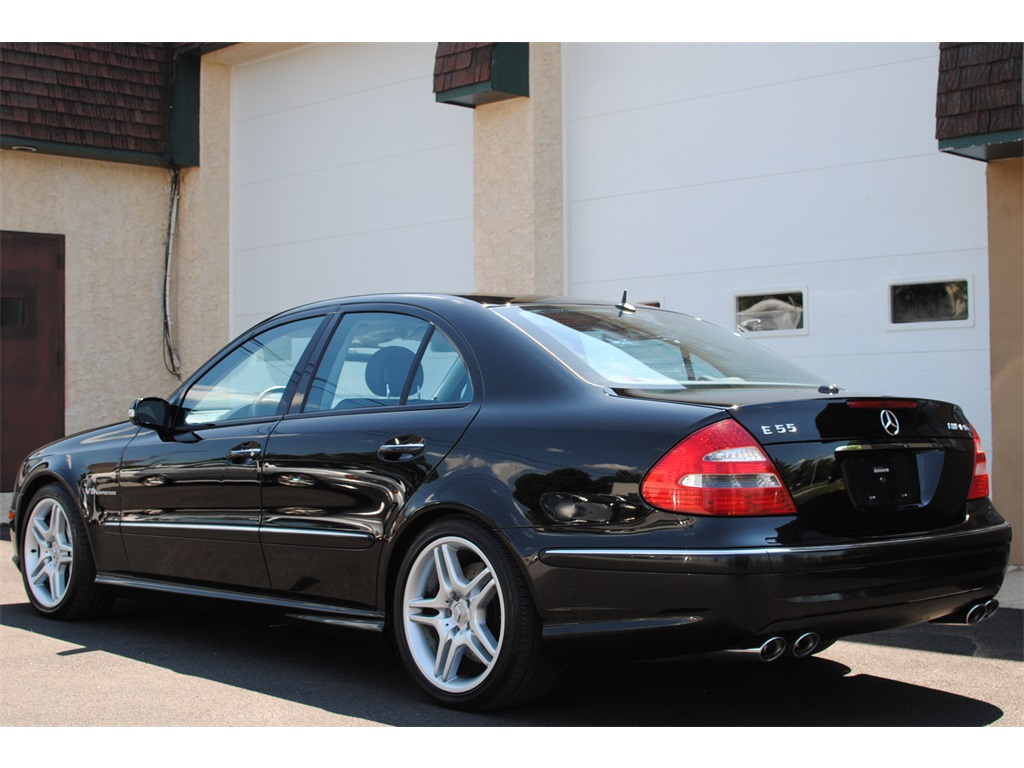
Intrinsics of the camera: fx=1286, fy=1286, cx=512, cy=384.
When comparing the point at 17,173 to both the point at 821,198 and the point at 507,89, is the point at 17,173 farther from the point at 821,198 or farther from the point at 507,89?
the point at 821,198

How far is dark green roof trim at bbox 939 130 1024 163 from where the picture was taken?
24.4 feet

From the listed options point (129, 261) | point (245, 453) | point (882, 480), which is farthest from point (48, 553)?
point (129, 261)

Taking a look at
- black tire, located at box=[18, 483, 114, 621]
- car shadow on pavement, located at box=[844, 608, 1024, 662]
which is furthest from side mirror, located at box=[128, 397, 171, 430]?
car shadow on pavement, located at box=[844, 608, 1024, 662]

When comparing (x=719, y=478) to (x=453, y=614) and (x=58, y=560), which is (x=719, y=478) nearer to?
(x=453, y=614)

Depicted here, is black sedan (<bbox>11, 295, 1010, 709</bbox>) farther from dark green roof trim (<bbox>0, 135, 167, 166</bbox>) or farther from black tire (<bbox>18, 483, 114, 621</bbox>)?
dark green roof trim (<bbox>0, 135, 167, 166</bbox>)

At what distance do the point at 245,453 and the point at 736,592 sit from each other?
234cm

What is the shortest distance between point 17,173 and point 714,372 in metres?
10.8

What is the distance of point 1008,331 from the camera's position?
7.98m

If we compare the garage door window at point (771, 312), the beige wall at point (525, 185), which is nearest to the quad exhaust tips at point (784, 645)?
the garage door window at point (771, 312)

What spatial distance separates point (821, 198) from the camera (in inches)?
358

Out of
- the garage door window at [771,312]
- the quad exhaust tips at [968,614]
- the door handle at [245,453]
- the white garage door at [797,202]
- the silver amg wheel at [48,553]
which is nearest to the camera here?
the quad exhaust tips at [968,614]

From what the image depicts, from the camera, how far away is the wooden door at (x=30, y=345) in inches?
526

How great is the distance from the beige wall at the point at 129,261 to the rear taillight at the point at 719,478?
1089 cm

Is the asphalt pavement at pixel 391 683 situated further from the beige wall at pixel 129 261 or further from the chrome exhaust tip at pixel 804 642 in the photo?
the beige wall at pixel 129 261
